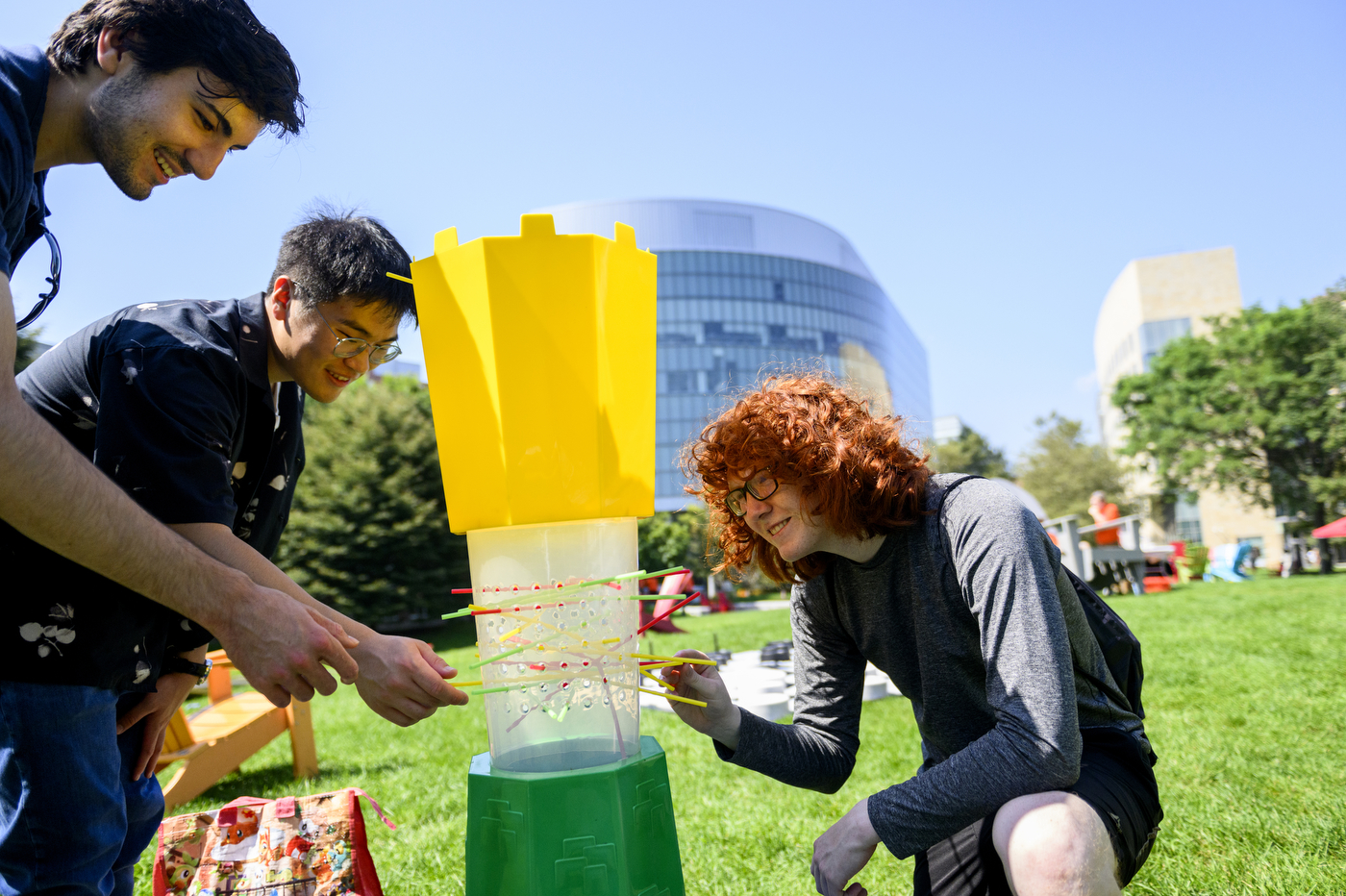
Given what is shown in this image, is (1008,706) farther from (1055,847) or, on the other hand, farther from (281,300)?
(281,300)

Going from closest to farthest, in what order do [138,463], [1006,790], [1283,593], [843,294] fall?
[138,463], [1006,790], [1283,593], [843,294]

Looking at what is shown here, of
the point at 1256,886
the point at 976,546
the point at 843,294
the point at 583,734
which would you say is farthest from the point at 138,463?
the point at 843,294

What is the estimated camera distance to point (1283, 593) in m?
10.7

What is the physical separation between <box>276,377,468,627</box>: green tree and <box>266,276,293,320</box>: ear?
18.2 m

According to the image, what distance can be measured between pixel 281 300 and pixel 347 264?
0.63ft

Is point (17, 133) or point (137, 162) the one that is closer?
point (17, 133)

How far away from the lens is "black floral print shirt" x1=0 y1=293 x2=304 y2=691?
53.2 inches

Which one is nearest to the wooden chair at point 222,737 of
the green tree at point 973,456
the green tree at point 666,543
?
the green tree at point 666,543

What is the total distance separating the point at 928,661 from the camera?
5.78 feet

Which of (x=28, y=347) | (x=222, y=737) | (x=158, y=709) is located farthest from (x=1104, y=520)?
(x=28, y=347)

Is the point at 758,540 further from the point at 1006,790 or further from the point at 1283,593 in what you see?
the point at 1283,593

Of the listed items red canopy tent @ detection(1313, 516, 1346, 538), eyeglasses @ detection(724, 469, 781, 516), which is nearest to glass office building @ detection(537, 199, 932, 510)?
red canopy tent @ detection(1313, 516, 1346, 538)

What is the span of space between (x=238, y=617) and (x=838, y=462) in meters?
1.13

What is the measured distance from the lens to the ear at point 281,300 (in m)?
1.80
